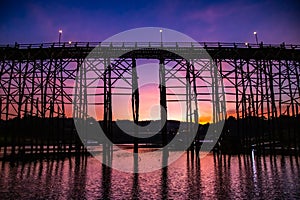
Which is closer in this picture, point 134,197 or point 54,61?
point 134,197

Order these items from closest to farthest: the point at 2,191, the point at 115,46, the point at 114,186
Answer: the point at 2,191 → the point at 114,186 → the point at 115,46

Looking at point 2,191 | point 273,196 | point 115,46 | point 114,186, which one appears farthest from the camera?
point 115,46

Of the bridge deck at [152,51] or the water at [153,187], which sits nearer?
the water at [153,187]

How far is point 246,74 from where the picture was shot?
2639 cm

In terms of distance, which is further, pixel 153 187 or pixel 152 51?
pixel 152 51

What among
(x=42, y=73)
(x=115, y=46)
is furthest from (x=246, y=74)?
(x=42, y=73)

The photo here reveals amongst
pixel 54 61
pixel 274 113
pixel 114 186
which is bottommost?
pixel 114 186

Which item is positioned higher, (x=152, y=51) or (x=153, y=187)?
(x=152, y=51)

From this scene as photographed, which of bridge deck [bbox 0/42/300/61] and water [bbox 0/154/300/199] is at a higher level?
bridge deck [bbox 0/42/300/61]

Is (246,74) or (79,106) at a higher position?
(246,74)

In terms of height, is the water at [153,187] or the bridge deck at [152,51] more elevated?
the bridge deck at [152,51]

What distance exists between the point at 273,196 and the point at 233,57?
18.5 metres

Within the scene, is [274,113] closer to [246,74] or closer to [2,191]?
[246,74]

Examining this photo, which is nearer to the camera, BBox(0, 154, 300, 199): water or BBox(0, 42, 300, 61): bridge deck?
BBox(0, 154, 300, 199): water
